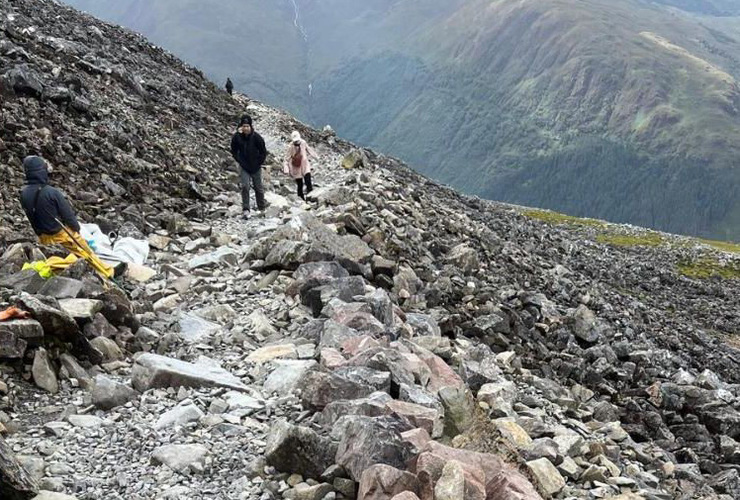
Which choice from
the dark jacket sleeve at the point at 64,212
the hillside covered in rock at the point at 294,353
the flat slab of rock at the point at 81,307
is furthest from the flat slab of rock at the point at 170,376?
the dark jacket sleeve at the point at 64,212

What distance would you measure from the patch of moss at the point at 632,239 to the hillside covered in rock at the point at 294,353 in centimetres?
6627

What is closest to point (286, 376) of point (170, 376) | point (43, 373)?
point (170, 376)

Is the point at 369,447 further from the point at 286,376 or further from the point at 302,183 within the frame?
the point at 302,183

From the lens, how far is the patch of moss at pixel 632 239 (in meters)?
98.8

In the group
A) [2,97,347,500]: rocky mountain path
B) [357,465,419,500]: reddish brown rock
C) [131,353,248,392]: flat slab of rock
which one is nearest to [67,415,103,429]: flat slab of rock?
[2,97,347,500]: rocky mountain path

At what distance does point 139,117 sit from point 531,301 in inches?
775

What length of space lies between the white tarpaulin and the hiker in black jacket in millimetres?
1792

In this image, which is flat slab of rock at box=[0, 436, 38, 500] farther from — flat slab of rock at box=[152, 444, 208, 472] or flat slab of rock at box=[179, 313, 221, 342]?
flat slab of rock at box=[179, 313, 221, 342]

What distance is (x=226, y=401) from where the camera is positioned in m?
10.5

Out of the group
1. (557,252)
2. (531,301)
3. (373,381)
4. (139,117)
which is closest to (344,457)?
(373,381)

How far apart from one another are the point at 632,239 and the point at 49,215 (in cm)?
10197

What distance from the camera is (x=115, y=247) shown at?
56.4 ft

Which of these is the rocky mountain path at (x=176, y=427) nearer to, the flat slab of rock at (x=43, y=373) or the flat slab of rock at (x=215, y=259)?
the flat slab of rock at (x=43, y=373)

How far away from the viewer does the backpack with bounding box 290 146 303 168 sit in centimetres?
2722
